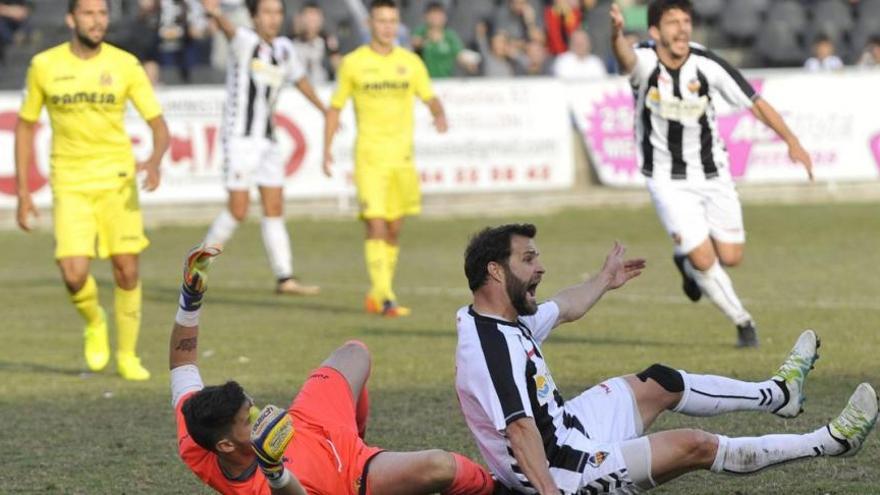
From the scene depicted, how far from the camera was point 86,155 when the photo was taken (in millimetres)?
10703

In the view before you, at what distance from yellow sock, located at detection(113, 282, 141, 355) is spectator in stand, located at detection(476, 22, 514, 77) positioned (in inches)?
518

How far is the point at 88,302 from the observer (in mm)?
10938

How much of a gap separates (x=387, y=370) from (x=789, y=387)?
3975mm

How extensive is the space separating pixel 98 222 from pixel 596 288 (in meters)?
4.57

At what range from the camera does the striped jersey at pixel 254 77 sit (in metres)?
15.4

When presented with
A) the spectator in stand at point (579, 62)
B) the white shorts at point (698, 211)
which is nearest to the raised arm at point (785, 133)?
the white shorts at point (698, 211)

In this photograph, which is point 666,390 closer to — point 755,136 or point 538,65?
point 755,136

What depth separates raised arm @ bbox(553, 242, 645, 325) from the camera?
713 centimetres

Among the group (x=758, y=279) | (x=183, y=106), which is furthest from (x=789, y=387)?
(x=183, y=106)

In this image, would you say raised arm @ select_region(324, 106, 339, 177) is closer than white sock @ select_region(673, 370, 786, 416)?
No

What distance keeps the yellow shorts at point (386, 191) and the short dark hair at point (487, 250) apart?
7.33m

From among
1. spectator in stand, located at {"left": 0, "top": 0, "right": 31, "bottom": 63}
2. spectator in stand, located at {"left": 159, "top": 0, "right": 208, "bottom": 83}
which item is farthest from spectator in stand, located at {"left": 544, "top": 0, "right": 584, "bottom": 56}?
spectator in stand, located at {"left": 0, "top": 0, "right": 31, "bottom": 63}

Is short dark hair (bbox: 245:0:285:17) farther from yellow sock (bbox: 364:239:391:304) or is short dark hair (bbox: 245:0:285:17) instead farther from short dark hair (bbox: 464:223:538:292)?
short dark hair (bbox: 464:223:538:292)

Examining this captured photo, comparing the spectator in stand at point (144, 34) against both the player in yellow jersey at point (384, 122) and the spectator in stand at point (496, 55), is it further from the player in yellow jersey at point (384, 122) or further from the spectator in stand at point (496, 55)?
the player in yellow jersey at point (384, 122)
